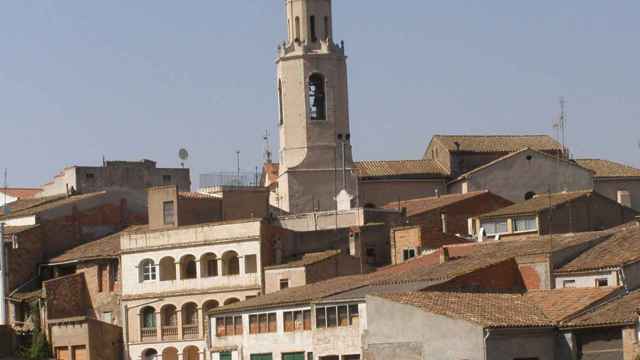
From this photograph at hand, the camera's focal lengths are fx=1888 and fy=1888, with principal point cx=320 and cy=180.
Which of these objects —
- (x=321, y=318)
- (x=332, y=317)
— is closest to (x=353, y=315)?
(x=332, y=317)

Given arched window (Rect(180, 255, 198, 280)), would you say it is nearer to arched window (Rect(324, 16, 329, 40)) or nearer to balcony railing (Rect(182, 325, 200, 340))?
balcony railing (Rect(182, 325, 200, 340))

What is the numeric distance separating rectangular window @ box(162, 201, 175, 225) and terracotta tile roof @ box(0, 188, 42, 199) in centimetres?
2241

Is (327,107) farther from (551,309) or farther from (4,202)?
(551,309)

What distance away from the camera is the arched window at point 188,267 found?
74562mm

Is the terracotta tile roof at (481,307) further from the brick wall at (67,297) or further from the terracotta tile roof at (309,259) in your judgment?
the brick wall at (67,297)

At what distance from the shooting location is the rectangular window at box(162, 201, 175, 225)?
7644 centimetres

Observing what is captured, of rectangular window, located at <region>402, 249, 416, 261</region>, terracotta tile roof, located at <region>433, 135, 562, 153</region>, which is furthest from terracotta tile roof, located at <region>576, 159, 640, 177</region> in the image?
rectangular window, located at <region>402, 249, 416, 261</region>

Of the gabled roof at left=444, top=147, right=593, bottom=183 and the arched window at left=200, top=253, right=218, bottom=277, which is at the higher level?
the gabled roof at left=444, top=147, right=593, bottom=183

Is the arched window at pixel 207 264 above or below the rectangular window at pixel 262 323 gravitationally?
above

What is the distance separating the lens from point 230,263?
242 feet

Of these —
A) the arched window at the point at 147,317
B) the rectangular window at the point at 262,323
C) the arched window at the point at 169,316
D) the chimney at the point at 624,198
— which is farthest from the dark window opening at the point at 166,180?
the rectangular window at the point at 262,323

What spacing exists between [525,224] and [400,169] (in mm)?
20980

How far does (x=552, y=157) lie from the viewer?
9200 cm

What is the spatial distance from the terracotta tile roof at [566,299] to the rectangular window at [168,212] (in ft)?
76.0
